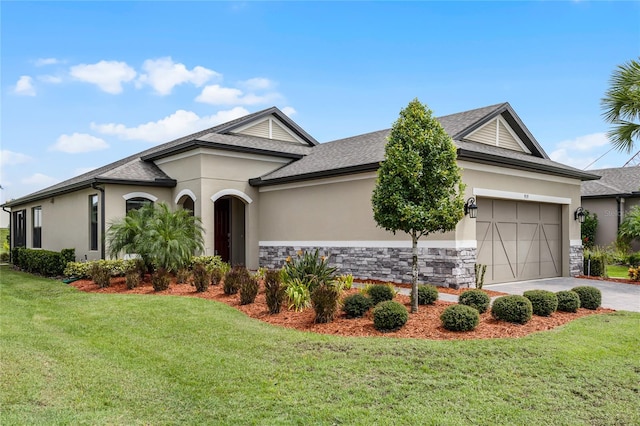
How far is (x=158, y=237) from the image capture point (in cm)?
1253

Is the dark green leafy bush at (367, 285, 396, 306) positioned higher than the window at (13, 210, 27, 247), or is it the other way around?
the window at (13, 210, 27, 247)

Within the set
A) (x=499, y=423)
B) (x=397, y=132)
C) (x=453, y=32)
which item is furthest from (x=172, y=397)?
(x=453, y=32)

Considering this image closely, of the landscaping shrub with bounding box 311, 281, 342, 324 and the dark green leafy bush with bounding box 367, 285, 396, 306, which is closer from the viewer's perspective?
the landscaping shrub with bounding box 311, 281, 342, 324

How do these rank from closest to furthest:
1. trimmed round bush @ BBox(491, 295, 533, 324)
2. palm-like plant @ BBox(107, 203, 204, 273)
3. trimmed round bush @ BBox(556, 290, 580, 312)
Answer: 1. trimmed round bush @ BBox(491, 295, 533, 324)
2. trimmed round bush @ BBox(556, 290, 580, 312)
3. palm-like plant @ BBox(107, 203, 204, 273)

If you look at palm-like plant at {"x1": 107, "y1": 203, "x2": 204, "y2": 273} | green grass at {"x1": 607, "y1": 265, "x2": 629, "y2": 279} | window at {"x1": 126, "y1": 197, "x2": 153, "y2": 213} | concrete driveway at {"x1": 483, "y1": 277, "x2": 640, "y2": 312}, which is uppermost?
window at {"x1": 126, "y1": 197, "x2": 153, "y2": 213}

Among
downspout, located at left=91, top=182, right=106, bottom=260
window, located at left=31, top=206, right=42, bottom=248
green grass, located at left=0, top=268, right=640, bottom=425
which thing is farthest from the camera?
window, located at left=31, top=206, right=42, bottom=248

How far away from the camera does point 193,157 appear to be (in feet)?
52.6

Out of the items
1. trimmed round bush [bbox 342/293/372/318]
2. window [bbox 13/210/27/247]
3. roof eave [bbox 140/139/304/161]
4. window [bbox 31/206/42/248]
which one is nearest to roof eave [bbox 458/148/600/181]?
trimmed round bush [bbox 342/293/372/318]

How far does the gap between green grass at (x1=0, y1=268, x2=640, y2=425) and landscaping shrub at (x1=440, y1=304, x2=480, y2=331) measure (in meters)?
0.51

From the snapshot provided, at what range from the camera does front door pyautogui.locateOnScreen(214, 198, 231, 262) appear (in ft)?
58.3

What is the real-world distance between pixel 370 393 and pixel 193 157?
12500mm

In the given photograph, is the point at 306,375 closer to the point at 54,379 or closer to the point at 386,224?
the point at 54,379

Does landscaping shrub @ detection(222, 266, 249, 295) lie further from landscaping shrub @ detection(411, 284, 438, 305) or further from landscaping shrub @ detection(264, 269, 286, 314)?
landscaping shrub @ detection(411, 284, 438, 305)

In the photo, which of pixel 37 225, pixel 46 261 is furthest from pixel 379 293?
pixel 37 225
